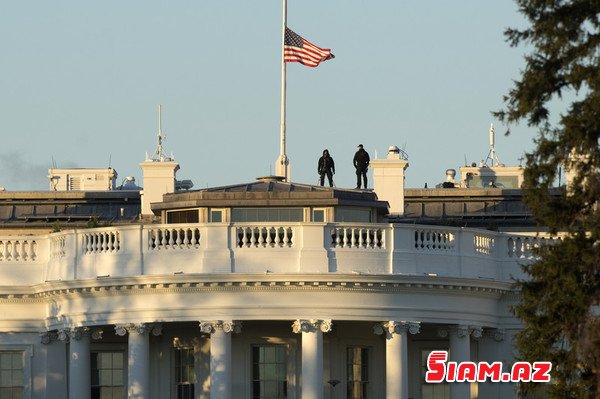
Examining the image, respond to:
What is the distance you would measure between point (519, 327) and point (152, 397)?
36.9ft

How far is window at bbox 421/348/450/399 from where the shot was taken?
82812mm

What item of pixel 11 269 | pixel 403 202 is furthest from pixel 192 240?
pixel 403 202

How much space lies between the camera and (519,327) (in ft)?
269

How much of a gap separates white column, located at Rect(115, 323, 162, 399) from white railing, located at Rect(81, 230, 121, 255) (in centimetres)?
228

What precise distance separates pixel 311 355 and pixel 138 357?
5.13 metres

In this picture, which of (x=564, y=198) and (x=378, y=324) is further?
(x=378, y=324)

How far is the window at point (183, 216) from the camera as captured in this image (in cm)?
8125

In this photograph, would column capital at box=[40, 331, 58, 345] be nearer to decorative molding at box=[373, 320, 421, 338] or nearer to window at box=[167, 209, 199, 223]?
window at box=[167, 209, 199, 223]

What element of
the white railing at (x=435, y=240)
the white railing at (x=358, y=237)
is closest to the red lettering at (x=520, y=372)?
the white railing at (x=435, y=240)

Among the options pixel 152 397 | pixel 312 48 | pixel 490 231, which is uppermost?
pixel 312 48

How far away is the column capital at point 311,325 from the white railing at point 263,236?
2.20 meters

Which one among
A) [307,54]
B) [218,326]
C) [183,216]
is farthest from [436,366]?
[307,54]

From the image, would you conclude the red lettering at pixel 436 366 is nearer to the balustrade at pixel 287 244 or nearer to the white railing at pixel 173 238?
the balustrade at pixel 287 244

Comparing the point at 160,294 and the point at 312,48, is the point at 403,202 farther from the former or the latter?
the point at 160,294
